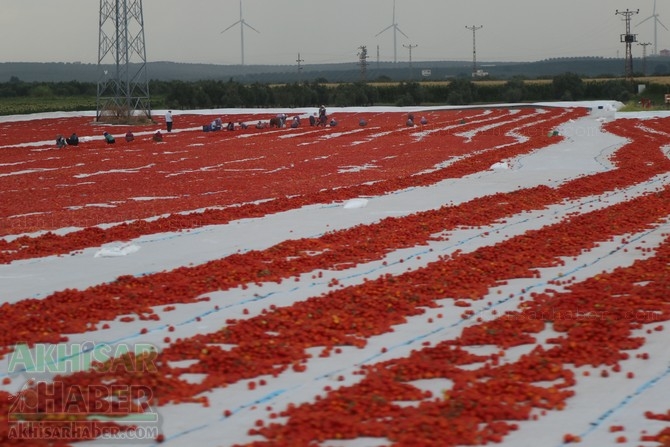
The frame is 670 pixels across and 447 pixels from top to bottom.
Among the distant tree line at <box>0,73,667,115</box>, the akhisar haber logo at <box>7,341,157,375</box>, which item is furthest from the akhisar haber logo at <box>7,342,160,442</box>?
the distant tree line at <box>0,73,667,115</box>

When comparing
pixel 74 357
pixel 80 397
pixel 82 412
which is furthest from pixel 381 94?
pixel 82 412

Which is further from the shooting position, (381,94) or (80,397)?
(381,94)

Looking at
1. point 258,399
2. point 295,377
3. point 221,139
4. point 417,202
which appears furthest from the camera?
point 221,139

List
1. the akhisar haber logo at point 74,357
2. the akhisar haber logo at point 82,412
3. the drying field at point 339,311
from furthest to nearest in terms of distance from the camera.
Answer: the akhisar haber logo at point 74,357, the drying field at point 339,311, the akhisar haber logo at point 82,412

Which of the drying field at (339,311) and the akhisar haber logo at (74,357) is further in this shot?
the akhisar haber logo at (74,357)

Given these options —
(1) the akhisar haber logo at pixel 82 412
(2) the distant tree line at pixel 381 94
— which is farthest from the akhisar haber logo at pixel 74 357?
(2) the distant tree line at pixel 381 94

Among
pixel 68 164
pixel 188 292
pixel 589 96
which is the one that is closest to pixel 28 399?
pixel 188 292

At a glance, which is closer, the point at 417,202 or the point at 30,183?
the point at 417,202

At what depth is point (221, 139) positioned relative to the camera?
42.5 meters

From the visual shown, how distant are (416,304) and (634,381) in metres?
3.20

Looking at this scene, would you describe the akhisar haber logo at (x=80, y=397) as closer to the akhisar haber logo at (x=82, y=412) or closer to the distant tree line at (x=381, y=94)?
the akhisar haber logo at (x=82, y=412)

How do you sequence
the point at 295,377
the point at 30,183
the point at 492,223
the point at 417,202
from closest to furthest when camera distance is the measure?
the point at 295,377 → the point at 492,223 → the point at 417,202 → the point at 30,183

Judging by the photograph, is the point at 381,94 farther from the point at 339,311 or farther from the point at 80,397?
the point at 80,397

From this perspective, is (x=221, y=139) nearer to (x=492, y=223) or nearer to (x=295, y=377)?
(x=492, y=223)
